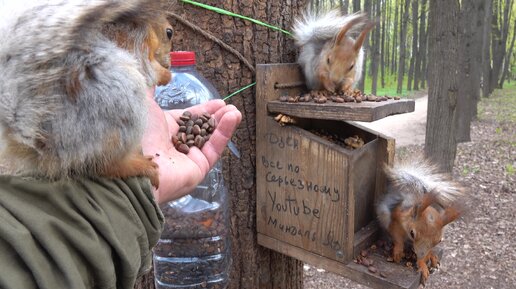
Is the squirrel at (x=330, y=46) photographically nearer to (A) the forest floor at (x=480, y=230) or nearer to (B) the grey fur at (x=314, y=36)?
(B) the grey fur at (x=314, y=36)

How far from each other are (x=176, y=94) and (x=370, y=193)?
104cm

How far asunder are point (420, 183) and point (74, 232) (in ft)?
5.39

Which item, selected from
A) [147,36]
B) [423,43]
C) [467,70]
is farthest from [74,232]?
[423,43]

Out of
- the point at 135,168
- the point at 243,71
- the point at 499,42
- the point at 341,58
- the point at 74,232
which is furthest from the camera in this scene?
the point at 499,42

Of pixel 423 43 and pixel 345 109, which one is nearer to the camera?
pixel 345 109

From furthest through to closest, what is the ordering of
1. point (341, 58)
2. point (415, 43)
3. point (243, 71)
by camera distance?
1. point (415, 43)
2. point (341, 58)
3. point (243, 71)

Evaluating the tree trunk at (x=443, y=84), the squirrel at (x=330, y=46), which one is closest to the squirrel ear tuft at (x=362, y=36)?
the squirrel at (x=330, y=46)

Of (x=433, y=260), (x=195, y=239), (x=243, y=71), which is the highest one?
(x=243, y=71)

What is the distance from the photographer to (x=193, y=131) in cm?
179

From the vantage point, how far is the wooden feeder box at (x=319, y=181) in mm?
1883

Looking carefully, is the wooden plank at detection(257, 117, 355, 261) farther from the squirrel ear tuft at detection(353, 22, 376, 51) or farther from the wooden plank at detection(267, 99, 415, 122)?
the squirrel ear tuft at detection(353, 22, 376, 51)

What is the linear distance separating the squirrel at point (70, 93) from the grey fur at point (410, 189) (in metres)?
1.27

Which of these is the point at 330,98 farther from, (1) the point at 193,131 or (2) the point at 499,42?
(2) the point at 499,42

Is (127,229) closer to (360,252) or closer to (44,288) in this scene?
(44,288)
